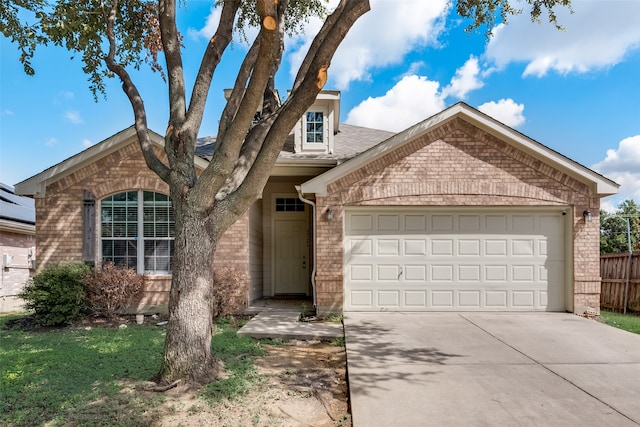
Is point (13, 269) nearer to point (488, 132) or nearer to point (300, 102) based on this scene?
point (300, 102)

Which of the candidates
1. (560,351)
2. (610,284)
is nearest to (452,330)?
(560,351)

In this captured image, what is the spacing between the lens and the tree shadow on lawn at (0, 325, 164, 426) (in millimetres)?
3760

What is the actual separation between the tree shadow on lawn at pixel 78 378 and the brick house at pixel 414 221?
2661 millimetres

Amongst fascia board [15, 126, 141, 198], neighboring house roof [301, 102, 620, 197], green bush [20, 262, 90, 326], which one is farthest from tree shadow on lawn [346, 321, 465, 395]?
fascia board [15, 126, 141, 198]

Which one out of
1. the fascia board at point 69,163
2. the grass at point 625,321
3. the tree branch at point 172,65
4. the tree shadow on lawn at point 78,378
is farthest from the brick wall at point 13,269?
the grass at point 625,321

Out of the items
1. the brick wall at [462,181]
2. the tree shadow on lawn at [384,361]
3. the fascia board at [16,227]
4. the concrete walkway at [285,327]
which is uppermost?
the brick wall at [462,181]

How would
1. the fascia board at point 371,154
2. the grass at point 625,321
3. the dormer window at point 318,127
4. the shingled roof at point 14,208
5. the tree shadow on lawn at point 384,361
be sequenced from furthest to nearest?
the shingled roof at point 14,208 < the dormer window at point 318,127 < the fascia board at point 371,154 < the grass at point 625,321 < the tree shadow on lawn at point 384,361

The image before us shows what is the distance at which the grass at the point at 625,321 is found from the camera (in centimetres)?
802

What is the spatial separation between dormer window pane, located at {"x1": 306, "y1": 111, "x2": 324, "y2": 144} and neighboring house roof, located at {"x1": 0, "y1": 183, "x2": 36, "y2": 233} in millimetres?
Result: 9328

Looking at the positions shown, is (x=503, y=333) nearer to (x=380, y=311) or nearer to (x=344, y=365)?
(x=380, y=311)

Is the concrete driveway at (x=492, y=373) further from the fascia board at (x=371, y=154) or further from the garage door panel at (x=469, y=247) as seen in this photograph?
the fascia board at (x=371, y=154)

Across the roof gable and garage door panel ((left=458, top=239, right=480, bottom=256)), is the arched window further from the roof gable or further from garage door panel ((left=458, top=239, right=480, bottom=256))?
garage door panel ((left=458, top=239, right=480, bottom=256))

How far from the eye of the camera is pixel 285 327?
7531 millimetres

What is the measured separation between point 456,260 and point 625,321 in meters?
3.98
